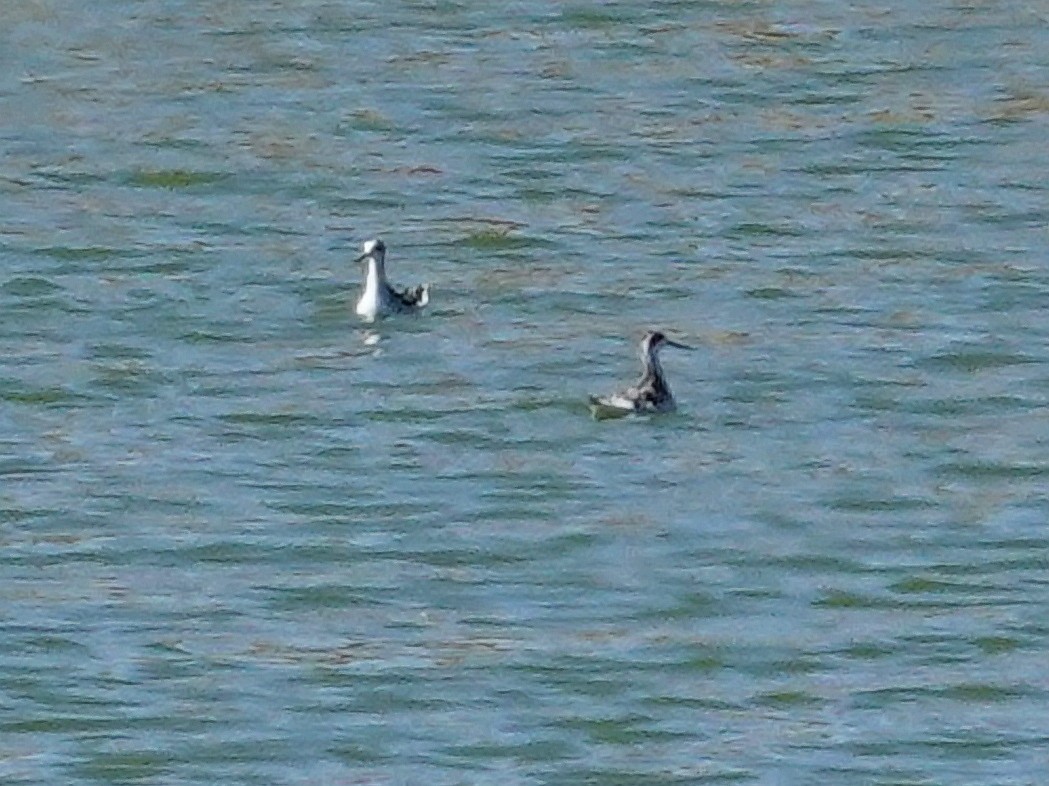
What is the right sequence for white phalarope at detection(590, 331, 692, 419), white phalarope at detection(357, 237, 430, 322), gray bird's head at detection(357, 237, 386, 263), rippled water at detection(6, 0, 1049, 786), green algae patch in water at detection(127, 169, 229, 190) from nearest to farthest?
1. rippled water at detection(6, 0, 1049, 786)
2. white phalarope at detection(590, 331, 692, 419)
3. white phalarope at detection(357, 237, 430, 322)
4. gray bird's head at detection(357, 237, 386, 263)
5. green algae patch in water at detection(127, 169, 229, 190)

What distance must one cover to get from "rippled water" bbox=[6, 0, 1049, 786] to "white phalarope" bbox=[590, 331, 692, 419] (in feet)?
0.36

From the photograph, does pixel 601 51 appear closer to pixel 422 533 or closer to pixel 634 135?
pixel 634 135

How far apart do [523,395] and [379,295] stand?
1.35 m

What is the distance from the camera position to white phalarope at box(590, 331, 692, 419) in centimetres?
1972

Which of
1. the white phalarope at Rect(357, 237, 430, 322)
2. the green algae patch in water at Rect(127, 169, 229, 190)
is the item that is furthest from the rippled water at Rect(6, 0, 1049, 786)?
the white phalarope at Rect(357, 237, 430, 322)

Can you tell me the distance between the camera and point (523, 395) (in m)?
20.3

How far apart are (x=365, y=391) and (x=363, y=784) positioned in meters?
5.33

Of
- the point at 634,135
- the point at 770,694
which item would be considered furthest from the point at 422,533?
the point at 634,135

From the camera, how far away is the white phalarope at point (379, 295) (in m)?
21.3

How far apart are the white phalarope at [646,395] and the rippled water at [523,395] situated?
109 millimetres

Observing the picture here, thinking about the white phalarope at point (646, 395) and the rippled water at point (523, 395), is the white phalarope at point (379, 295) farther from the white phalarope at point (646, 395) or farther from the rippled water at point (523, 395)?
the white phalarope at point (646, 395)

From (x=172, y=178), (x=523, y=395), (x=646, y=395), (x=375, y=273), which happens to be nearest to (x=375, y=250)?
(x=375, y=273)

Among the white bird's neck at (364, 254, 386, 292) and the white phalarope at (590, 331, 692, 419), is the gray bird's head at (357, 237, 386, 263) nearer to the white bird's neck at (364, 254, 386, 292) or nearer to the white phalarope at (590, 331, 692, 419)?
the white bird's neck at (364, 254, 386, 292)

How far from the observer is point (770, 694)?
16109 millimetres
